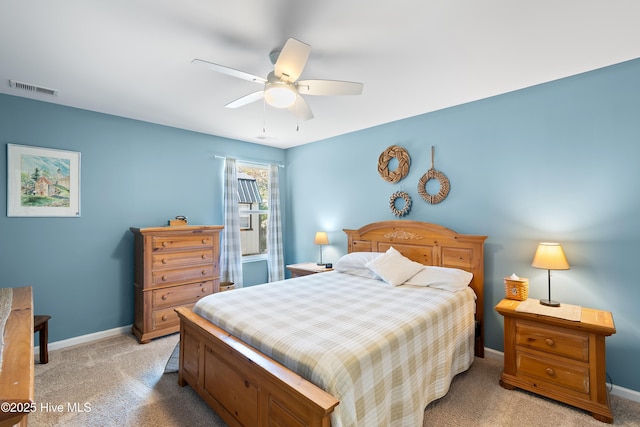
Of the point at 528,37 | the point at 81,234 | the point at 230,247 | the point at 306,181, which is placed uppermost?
the point at 528,37

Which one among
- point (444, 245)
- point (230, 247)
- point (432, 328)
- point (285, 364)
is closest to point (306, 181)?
point (230, 247)

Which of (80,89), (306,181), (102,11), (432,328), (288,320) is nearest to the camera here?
(102,11)

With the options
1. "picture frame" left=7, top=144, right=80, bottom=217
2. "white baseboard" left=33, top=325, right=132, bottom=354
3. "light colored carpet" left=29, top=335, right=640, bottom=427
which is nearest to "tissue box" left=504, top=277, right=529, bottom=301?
"light colored carpet" left=29, top=335, right=640, bottom=427

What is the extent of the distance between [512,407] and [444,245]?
1525mm

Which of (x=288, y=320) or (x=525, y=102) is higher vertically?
(x=525, y=102)

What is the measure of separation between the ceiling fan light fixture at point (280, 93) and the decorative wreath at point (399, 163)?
193 cm

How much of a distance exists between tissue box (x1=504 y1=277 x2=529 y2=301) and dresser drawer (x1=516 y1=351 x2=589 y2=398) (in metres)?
0.48

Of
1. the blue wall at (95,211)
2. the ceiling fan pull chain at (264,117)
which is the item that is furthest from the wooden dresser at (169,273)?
the ceiling fan pull chain at (264,117)

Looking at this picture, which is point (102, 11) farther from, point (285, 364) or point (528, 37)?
point (528, 37)

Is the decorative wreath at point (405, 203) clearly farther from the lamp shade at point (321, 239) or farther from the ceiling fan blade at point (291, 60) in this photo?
the ceiling fan blade at point (291, 60)

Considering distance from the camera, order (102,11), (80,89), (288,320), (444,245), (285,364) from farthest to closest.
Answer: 1. (444,245)
2. (80,89)
3. (288,320)
4. (102,11)
5. (285,364)

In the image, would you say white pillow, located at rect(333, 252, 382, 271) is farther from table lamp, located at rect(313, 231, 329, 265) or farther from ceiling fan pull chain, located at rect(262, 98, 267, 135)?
ceiling fan pull chain, located at rect(262, 98, 267, 135)

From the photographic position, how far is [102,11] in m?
1.76

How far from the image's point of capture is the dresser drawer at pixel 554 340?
2131 millimetres
